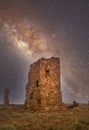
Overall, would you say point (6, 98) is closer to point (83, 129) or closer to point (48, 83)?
point (48, 83)

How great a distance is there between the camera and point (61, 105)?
31594 millimetres

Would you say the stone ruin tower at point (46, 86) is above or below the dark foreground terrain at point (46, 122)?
above

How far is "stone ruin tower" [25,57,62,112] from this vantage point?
30.8 m

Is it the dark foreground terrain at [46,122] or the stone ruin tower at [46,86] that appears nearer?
the dark foreground terrain at [46,122]

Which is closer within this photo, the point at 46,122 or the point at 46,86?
the point at 46,122

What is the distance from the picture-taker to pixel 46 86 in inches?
1232

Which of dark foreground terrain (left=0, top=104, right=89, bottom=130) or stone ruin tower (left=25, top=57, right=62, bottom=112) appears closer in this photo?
dark foreground terrain (left=0, top=104, right=89, bottom=130)

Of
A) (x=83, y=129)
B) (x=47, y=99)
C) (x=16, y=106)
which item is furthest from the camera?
(x=16, y=106)

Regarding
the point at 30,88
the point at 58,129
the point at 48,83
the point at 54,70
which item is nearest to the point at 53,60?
the point at 54,70

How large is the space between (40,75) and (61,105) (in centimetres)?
519

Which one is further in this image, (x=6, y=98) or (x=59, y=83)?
(x=6, y=98)

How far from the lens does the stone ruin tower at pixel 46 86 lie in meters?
30.8

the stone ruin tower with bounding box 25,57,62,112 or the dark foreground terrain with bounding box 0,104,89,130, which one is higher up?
the stone ruin tower with bounding box 25,57,62,112

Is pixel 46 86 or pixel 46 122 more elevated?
pixel 46 86
